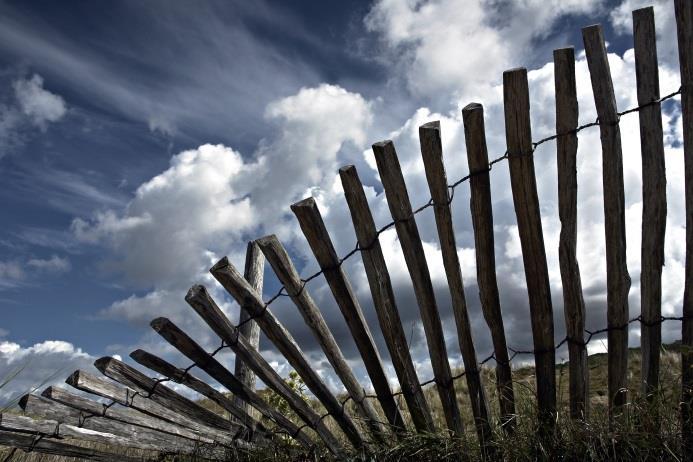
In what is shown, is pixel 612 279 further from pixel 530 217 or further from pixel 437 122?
pixel 437 122

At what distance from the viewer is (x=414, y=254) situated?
263 centimetres

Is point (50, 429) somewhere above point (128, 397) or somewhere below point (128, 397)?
below

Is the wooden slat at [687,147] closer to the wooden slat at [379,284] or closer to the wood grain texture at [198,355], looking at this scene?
the wooden slat at [379,284]

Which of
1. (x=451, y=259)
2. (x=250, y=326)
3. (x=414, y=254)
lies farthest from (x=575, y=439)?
(x=250, y=326)

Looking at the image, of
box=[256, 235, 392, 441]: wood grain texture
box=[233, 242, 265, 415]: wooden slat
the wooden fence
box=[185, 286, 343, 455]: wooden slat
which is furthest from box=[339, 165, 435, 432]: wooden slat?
box=[233, 242, 265, 415]: wooden slat

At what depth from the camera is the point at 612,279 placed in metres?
Result: 2.58

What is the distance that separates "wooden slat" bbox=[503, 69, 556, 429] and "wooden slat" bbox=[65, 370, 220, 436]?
1762 mm

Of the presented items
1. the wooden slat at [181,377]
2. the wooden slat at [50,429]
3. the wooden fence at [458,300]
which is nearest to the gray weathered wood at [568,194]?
the wooden fence at [458,300]

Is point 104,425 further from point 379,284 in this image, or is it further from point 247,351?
point 379,284

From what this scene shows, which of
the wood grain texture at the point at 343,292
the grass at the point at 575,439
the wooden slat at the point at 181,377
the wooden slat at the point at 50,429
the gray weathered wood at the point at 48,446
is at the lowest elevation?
the gray weathered wood at the point at 48,446

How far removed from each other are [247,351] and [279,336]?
0.20 m

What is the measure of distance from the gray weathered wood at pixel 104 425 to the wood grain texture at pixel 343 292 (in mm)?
1097

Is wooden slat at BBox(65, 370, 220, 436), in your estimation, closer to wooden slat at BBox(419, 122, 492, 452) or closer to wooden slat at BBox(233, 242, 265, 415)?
wooden slat at BBox(233, 242, 265, 415)

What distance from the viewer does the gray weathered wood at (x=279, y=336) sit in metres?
2.73
